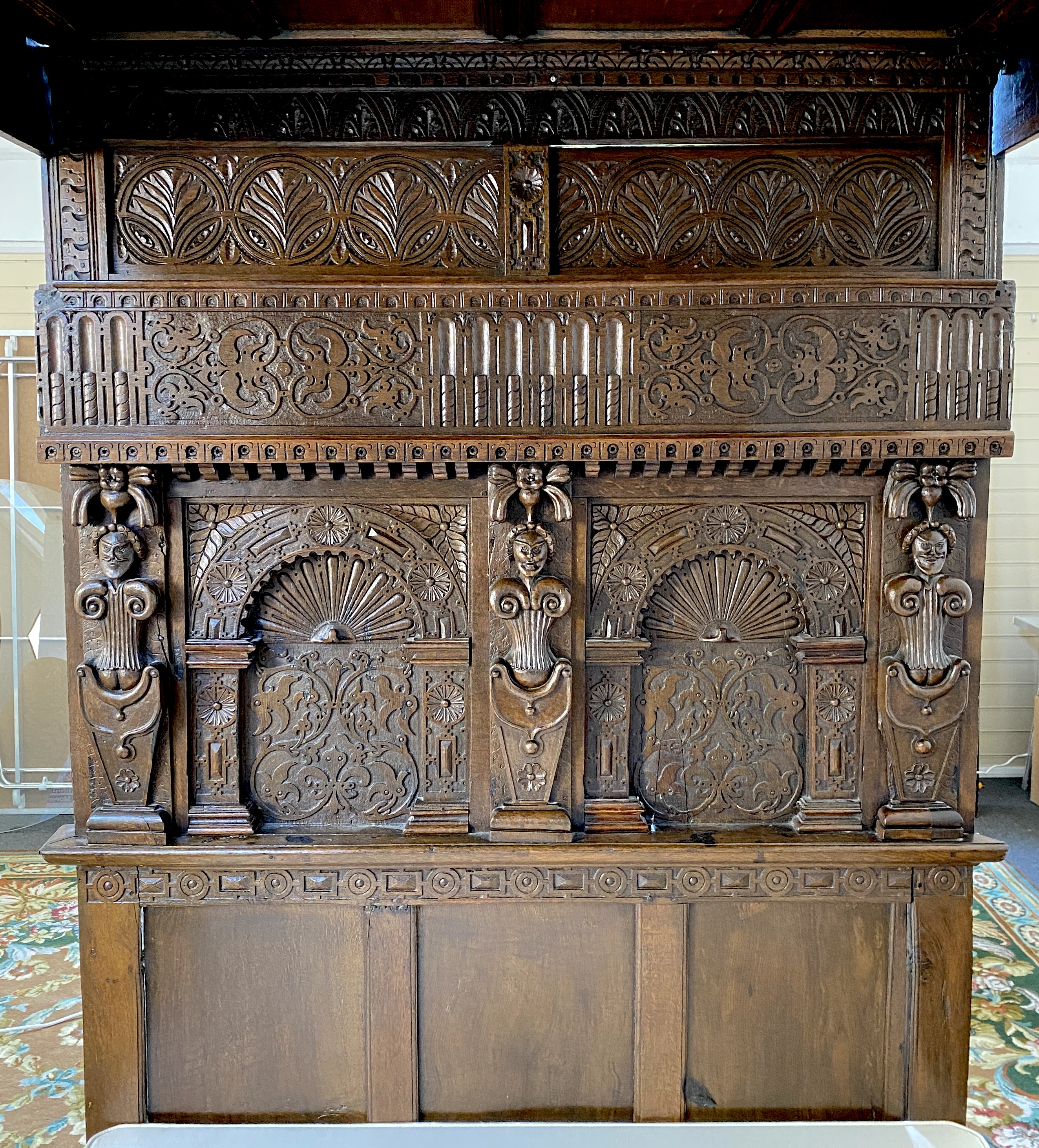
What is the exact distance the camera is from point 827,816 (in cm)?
219

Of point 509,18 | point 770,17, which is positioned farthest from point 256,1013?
point 770,17

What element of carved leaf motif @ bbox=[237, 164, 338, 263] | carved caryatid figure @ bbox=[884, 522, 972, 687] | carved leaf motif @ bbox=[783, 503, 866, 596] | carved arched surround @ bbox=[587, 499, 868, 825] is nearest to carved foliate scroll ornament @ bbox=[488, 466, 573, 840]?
carved arched surround @ bbox=[587, 499, 868, 825]

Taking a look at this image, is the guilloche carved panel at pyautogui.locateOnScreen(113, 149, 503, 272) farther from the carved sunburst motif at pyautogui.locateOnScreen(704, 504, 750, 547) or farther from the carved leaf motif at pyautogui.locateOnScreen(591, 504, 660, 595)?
the carved sunburst motif at pyautogui.locateOnScreen(704, 504, 750, 547)

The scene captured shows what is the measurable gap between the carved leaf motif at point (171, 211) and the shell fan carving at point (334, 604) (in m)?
0.83

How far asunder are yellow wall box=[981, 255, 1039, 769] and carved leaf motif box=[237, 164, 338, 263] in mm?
4655

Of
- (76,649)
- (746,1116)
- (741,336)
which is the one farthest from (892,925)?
(76,649)

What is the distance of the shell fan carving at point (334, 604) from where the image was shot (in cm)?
218

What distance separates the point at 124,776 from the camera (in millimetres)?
2143

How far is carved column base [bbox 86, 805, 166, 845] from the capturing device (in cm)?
213

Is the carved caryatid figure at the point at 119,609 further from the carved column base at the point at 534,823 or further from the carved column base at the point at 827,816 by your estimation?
the carved column base at the point at 827,816

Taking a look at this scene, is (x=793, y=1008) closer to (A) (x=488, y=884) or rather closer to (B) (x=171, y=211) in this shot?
(A) (x=488, y=884)

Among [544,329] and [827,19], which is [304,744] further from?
[827,19]

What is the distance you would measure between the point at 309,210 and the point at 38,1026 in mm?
2777

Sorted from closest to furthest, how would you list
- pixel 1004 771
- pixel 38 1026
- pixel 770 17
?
pixel 770 17 < pixel 38 1026 < pixel 1004 771
